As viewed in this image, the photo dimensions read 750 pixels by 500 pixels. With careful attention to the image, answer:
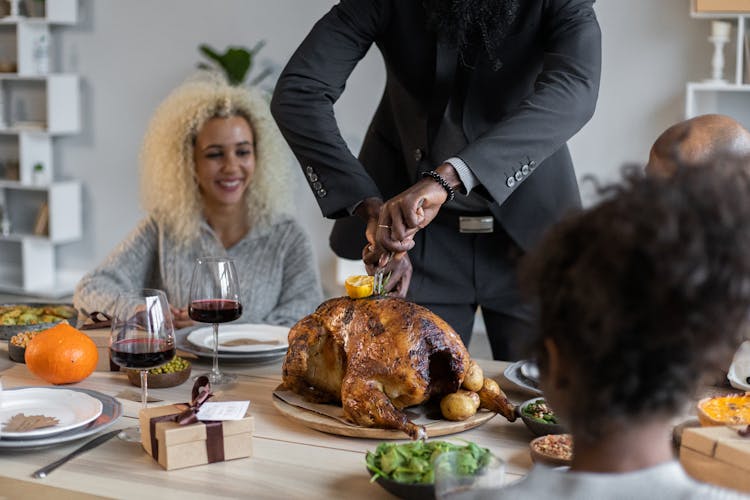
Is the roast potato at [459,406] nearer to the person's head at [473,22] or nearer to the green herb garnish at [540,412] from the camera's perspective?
the green herb garnish at [540,412]

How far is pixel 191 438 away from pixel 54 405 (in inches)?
13.2

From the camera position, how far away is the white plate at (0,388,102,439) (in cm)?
142

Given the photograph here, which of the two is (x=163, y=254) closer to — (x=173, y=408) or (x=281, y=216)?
(x=281, y=216)

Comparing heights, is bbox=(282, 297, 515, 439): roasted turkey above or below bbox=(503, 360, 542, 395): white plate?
above

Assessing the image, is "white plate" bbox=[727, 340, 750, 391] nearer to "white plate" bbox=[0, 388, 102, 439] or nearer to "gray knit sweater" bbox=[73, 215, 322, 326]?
"white plate" bbox=[0, 388, 102, 439]

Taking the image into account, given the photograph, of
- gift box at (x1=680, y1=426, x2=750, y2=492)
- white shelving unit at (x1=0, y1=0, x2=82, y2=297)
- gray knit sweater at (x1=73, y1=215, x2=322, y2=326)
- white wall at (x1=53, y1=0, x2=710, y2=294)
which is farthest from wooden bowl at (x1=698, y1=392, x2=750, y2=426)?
white shelving unit at (x1=0, y1=0, x2=82, y2=297)

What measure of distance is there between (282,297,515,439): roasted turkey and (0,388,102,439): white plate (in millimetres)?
320

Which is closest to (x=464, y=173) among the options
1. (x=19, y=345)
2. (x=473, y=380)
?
(x=473, y=380)

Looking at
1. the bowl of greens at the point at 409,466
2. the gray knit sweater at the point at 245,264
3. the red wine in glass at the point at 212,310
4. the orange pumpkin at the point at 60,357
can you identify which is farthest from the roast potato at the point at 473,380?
the gray knit sweater at the point at 245,264

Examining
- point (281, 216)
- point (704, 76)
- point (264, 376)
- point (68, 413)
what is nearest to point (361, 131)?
point (704, 76)

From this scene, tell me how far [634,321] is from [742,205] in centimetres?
13

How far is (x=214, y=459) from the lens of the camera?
1298 millimetres

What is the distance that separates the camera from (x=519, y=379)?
66.2 inches

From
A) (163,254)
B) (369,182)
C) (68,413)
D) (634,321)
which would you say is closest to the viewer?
(634,321)
